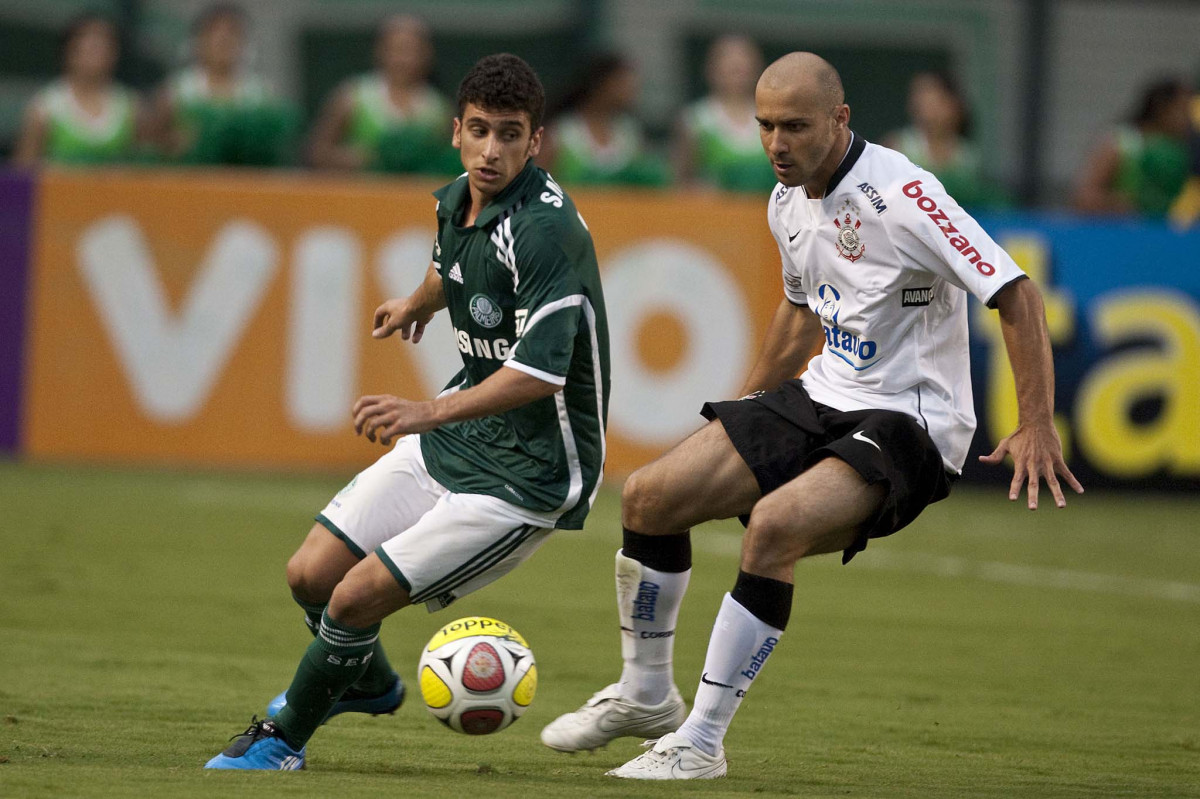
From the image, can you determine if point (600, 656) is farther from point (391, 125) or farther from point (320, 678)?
point (391, 125)

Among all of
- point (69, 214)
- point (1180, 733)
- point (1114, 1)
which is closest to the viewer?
point (1180, 733)

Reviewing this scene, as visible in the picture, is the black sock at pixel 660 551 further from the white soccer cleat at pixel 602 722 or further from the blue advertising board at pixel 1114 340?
the blue advertising board at pixel 1114 340

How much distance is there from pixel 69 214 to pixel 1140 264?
7.43 meters

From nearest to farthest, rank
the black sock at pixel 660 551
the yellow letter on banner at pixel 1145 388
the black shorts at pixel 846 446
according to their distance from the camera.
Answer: the black shorts at pixel 846 446
the black sock at pixel 660 551
the yellow letter on banner at pixel 1145 388

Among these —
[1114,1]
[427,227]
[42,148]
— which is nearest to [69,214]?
[42,148]

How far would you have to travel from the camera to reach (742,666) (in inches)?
197

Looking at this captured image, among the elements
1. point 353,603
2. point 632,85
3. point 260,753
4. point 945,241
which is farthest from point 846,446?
point 632,85

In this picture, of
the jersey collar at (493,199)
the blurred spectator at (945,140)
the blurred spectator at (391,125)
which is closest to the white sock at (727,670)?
the jersey collar at (493,199)

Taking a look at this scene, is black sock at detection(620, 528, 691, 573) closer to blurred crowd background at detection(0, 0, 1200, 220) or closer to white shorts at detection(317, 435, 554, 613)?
white shorts at detection(317, 435, 554, 613)

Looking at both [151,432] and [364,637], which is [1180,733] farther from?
[151,432]

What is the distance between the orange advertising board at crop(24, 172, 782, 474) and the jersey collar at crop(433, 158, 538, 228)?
6732 mm

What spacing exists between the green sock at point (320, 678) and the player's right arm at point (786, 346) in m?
1.60

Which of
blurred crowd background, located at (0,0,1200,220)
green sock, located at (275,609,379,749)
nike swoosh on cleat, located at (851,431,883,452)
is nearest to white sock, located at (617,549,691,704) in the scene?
nike swoosh on cleat, located at (851,431,883,452)

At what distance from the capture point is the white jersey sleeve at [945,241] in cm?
502
